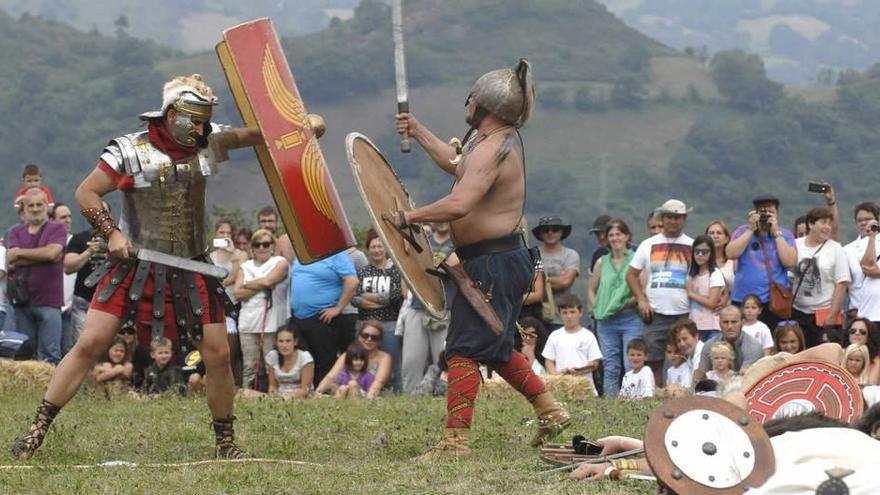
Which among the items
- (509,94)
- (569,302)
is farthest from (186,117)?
(569,302)

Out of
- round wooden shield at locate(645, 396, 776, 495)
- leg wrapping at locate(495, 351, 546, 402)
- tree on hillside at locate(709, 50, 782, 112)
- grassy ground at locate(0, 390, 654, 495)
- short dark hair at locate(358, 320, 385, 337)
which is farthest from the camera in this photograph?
tree on hillside at locate(709, 50, 782, 112)

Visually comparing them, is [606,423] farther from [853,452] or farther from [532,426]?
[853,452]

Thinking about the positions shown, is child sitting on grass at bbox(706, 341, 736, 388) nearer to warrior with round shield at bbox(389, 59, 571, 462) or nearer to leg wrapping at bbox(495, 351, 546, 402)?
leg wrapping at bbox(495, 351, 546, 402)

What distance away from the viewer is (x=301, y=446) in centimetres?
1054

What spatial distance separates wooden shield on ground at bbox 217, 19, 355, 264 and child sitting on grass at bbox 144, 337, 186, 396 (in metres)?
4.40

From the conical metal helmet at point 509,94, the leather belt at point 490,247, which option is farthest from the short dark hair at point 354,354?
the conical metal helmet at point 509,94

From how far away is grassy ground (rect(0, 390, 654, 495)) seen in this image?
8727 mm

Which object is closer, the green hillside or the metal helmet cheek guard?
the metal helmet cheek guard

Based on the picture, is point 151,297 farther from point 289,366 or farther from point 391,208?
point 289,366

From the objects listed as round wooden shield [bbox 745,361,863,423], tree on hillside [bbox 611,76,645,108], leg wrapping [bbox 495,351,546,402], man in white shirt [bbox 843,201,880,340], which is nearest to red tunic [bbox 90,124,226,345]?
leg wrapping [bbox 495,351,546,402]

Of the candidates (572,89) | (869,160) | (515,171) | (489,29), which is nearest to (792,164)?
(869,160)

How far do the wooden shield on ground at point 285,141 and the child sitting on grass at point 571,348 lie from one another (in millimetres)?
4251

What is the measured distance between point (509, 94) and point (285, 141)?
3.91 feet

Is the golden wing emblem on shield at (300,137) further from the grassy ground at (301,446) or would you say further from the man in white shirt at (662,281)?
the man in white shirt at (662,281)
